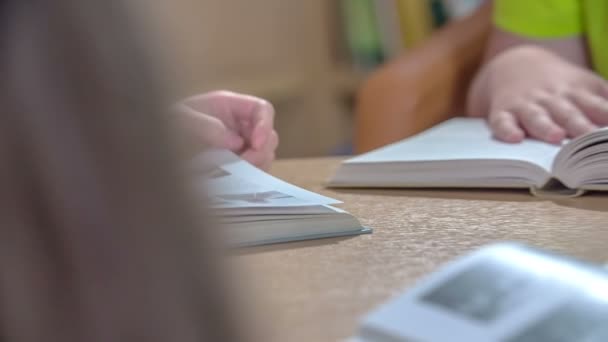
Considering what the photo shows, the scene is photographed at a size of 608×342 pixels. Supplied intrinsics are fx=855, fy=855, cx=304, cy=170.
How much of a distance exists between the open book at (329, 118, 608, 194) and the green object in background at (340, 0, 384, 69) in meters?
1.63

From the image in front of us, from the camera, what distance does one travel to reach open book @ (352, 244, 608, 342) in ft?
1.29

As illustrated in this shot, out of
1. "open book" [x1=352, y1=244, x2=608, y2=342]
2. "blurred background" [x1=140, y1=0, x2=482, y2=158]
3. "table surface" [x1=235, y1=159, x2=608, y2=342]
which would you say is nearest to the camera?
"open book" [x1=352, y1=244, x2=608, y2=342]

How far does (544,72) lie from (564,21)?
22 cm

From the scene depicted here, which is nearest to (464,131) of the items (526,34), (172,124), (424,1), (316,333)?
(526,34)

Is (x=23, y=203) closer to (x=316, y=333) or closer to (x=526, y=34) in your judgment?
(x=316, y=333)

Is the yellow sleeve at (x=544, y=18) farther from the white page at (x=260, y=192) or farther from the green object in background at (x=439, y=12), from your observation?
the green object in background at (x=439, y=12)

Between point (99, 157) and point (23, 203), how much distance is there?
0.07 ft

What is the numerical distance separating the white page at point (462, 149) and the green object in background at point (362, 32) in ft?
5.14

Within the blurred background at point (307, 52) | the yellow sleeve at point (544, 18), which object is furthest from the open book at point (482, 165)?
the blurred background at point (307, 52)

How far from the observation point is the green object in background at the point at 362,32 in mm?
2578

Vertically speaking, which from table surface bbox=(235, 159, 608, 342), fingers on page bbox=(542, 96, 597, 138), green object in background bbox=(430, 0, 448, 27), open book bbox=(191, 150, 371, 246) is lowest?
table surface bbox=(235, 159, 608, 342)

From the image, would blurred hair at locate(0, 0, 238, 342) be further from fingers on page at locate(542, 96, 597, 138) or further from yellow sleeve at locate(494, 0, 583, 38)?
yellow sleeve at locate(494, 0, 583, 38)

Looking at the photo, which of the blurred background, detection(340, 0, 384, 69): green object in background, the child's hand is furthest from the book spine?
the child's hand

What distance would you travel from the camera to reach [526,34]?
4.12ft
